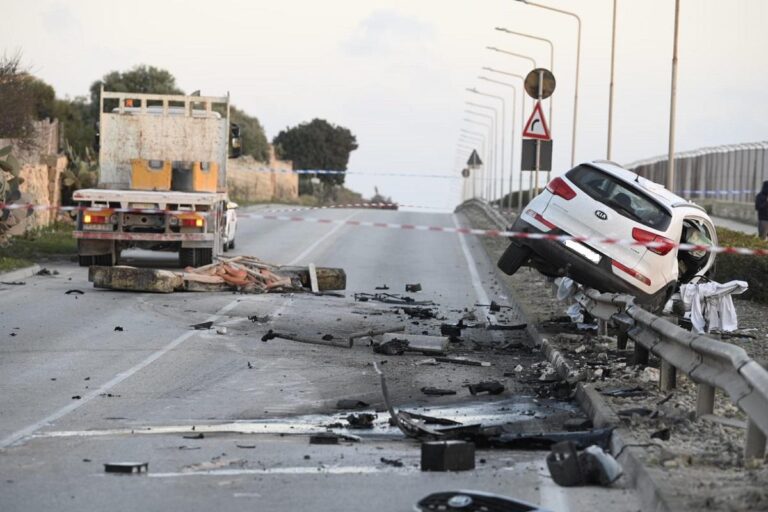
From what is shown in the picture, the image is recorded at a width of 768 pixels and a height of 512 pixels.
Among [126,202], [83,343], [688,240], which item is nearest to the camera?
[83,343]

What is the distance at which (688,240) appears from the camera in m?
17.7

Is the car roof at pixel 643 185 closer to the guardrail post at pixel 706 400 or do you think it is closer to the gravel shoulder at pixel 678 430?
the gravel shoulder at pixel 678 430

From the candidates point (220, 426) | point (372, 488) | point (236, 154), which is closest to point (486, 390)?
point (220, 426)

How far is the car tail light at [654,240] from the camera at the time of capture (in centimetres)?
1673

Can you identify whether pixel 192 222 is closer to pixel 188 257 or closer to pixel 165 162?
pixel 188 257

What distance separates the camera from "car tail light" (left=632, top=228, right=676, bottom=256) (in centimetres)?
1673

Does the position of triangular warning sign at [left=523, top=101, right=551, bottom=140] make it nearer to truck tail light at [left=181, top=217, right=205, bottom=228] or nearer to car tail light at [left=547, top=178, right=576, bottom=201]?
truck tail light at [left=181, top=217, right=205, bottom=228]

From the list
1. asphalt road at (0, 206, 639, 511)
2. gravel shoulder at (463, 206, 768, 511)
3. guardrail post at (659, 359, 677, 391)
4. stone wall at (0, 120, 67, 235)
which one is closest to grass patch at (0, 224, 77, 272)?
stone wall at (0, 120, 67, 235)

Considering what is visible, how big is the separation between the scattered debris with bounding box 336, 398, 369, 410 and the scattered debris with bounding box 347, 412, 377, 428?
0.62m

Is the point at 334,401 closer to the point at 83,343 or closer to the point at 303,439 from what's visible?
the point at 303,439

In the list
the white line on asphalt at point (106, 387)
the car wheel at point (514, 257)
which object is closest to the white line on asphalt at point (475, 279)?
the car wheel at point (514, 257)

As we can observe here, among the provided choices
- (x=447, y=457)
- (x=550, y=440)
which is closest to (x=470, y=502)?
(x=447, y=457)

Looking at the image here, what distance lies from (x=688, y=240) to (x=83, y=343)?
7292 mm

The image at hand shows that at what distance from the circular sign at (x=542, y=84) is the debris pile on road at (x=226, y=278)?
5.86m
